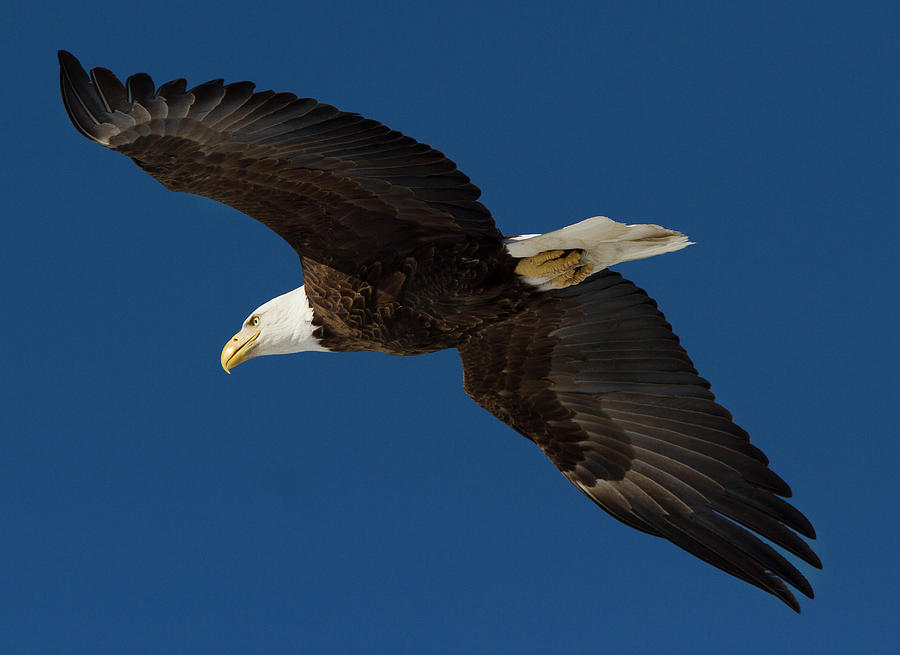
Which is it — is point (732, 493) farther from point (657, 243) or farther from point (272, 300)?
point (272, 300)

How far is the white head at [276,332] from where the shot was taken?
6766 mm

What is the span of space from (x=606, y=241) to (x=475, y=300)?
77 cm

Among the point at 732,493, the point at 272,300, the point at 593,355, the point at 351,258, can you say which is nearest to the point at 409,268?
the point at 351,258

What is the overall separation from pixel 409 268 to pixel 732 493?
220 centimetres

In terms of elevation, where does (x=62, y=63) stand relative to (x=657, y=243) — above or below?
below

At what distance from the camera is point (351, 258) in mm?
6359

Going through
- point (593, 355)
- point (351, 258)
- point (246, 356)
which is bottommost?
point (246, 356)

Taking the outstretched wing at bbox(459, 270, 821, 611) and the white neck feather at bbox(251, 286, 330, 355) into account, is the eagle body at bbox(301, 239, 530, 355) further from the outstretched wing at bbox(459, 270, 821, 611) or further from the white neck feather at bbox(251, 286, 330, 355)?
the outstretched wing at bbox(459, 270, 821, 611)

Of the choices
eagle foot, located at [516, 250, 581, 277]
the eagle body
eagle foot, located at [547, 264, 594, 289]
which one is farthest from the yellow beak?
eagle foot, located at [547, 264, 594, 289]

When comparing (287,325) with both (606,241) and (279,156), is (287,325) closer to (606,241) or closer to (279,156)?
(279,156)

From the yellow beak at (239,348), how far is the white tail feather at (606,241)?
1.64 meters

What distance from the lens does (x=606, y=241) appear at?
636 centimetres

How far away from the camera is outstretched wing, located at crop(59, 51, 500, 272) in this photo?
18.2 ft

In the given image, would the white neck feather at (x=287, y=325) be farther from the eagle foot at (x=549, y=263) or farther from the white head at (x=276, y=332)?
the eagle foot at (x=549, y=263)
